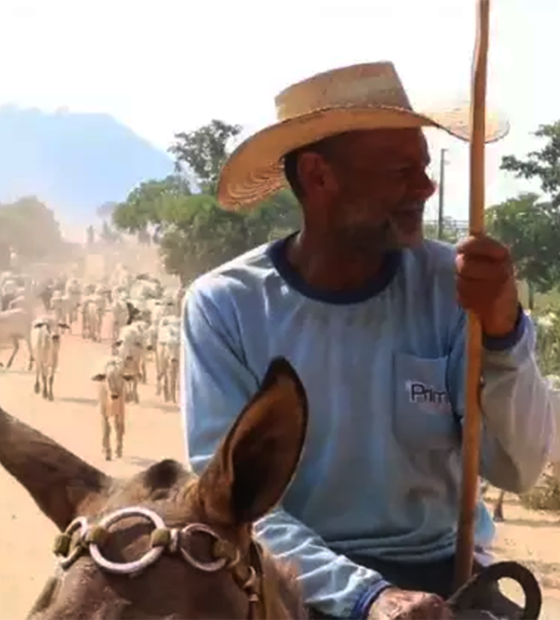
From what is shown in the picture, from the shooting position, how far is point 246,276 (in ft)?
10.8

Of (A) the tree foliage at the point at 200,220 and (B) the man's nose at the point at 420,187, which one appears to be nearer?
(B) the man's nose at the point at 420,187

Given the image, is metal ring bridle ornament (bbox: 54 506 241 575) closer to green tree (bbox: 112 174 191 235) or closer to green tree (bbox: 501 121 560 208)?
green tree (bbox: 501 121 560 208)

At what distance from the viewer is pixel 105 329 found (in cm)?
3484

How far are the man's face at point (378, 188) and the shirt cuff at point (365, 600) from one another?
2.60 ft

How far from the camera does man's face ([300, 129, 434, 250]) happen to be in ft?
10.5

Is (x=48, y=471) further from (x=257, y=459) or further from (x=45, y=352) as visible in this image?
(x=45, y=352)

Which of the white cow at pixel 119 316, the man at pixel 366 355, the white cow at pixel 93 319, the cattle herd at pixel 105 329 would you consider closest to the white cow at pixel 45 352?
the cattle herd at pixel 105 329

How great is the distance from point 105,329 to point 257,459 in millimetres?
33025

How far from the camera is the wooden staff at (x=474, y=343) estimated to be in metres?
2.85

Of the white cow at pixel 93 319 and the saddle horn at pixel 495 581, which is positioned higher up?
the saddle horn at pixel 495 581

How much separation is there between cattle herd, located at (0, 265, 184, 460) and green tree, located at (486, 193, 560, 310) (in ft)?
21.9

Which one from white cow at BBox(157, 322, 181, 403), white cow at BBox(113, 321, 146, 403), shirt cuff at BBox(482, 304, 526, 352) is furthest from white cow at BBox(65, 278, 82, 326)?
shirt cuff at BBox(482, 304, 526, 352)

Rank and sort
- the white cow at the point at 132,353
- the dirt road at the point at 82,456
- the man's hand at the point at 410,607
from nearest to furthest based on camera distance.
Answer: the man's hand at the point at 410,607, the dirt road at the point at 82,456, the white cow at the point at 132,353

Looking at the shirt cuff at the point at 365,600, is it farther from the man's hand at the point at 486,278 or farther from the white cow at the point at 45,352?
the white cow at the point at 45,352
